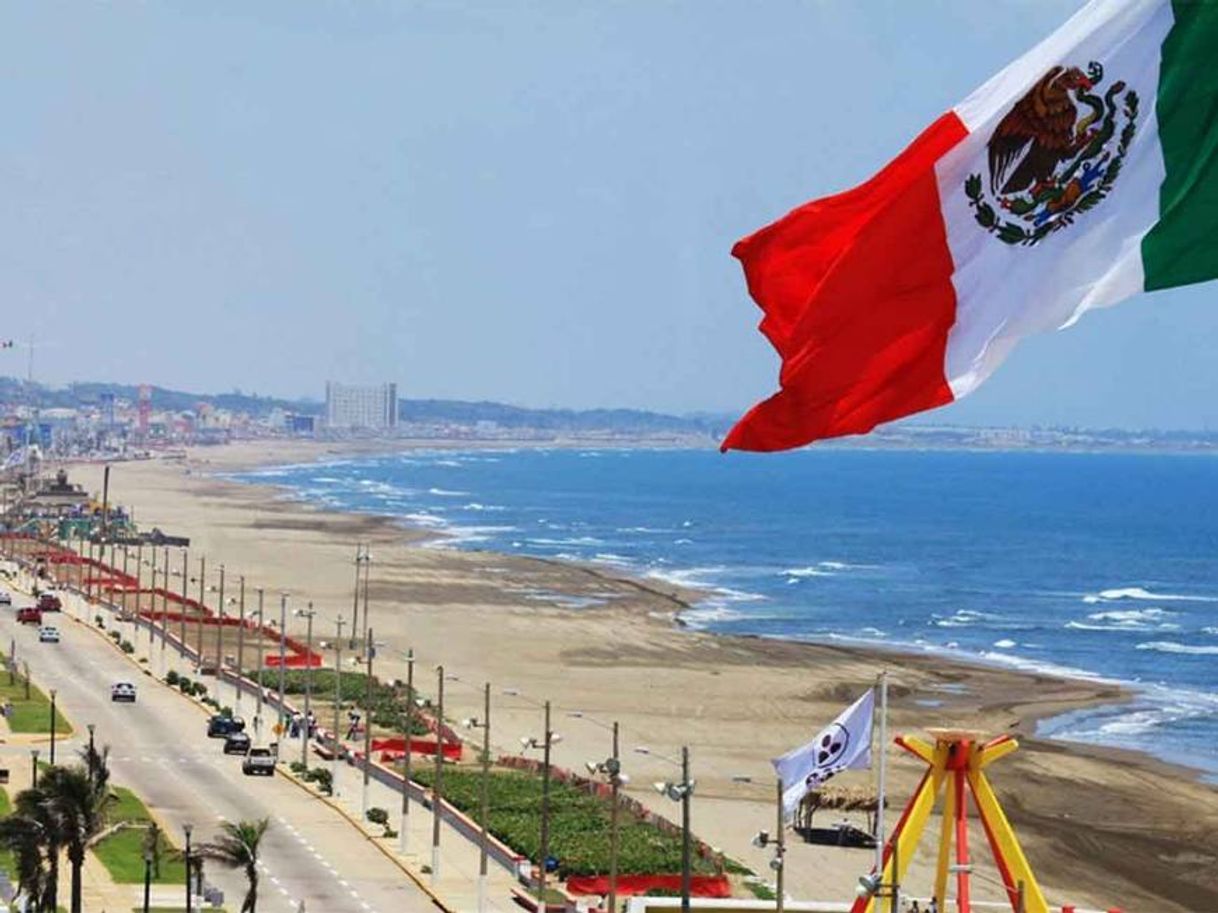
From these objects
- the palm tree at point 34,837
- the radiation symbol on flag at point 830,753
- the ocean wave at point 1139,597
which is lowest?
the ocean wave at point 1139,597

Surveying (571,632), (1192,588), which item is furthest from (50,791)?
(1192,588)

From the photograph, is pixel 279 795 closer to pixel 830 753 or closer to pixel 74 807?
pixel 74 807

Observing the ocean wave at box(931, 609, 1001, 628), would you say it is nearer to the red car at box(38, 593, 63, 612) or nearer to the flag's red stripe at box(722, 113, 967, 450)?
the red car at box(38, 593, 63, 612)

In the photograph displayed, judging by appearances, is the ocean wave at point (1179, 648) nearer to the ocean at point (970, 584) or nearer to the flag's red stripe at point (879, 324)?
the ocean at point (970, 584)

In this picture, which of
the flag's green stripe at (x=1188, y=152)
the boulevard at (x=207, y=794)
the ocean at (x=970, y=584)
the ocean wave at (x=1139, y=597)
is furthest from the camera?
the ocean wave at (x=1139, y=597)

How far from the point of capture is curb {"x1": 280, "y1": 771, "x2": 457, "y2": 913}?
43.5m

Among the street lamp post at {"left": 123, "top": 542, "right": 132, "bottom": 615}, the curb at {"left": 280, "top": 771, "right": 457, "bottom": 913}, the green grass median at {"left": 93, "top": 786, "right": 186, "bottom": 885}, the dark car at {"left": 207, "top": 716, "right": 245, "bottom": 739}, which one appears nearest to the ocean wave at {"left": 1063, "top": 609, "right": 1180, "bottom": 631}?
the street lamp post at {"left": 123, "top": 542, "right": 132, "bottom": 615}

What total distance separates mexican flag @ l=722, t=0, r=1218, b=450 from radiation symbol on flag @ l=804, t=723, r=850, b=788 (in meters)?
7.52

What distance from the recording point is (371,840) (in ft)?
162

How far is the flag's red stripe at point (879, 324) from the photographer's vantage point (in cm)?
1379

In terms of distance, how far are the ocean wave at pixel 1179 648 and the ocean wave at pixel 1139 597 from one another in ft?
68.5

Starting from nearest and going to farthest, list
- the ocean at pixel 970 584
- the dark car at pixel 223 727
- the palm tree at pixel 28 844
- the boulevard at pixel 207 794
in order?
the palm tree at pixel 28 844 → the boulevard at pixel 207 794 → the dark car at pixel 223 727 → the ocean at pixel 970 584

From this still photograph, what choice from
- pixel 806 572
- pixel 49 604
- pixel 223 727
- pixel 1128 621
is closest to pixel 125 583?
pixel 49 604

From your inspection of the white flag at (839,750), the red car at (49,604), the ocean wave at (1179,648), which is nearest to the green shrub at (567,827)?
the white flag at (839,750)
